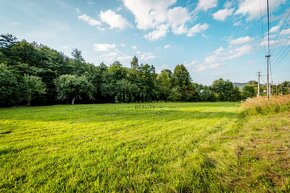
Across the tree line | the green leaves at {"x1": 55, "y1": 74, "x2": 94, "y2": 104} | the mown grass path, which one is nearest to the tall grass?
the mown grass path

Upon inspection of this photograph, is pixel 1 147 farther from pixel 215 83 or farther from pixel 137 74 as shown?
pixel 215 83

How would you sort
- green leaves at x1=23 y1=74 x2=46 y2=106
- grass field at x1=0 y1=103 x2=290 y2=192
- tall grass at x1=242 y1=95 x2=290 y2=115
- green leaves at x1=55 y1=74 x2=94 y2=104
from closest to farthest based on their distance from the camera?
grass field at x1=0 y1=103 x2=290 y2=192
tall grass at x1=242 y1=95 x2=290 y2=115
green leaves at x1=23 y1=74 x2=46 y2=106
green leaves at x1=55 y1=74 x2=94 y2=104

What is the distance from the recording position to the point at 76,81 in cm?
2678

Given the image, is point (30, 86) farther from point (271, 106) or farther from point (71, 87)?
point (271, 106)

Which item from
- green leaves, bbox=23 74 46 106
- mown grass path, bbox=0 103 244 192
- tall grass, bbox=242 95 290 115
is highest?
green leaves, bbox=23 74 46 106

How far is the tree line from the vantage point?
2088 cm

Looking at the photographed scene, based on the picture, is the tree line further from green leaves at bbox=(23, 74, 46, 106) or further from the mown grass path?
the mown grass path

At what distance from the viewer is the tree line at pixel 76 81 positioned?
2088 centimetres

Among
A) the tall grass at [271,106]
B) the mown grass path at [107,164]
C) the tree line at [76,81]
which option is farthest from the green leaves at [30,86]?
the tall grass at [271,106]

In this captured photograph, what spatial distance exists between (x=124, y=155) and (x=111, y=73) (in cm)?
3589

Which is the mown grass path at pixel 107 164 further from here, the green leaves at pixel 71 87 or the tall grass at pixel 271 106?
the green leaves at pixel 71 87

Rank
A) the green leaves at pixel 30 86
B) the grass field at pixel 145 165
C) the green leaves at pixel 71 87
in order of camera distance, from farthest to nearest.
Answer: the green leaves at pixel 71 87
the green leaves at pixel 30 86
the grass field at pixel 145 165

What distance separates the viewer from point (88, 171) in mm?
2590

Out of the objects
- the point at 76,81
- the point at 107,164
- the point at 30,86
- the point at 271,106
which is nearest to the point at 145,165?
the point at 107,164
